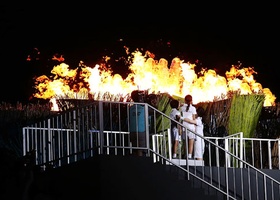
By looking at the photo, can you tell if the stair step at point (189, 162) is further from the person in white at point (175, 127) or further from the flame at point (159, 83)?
the flame at point (159, 83)

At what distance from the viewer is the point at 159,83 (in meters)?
33.8

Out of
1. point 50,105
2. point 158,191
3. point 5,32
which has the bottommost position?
point 158,191

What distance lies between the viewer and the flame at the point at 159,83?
110 ft

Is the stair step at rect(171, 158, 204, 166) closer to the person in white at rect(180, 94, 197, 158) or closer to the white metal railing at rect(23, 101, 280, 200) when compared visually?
the white metal railing at rect(23, 101, 280, 200)

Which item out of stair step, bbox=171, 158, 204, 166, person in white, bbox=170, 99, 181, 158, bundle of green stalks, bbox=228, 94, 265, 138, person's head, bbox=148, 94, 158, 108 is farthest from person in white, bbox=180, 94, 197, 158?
bundle of green stalks, bbox=228, 94, 265, 138

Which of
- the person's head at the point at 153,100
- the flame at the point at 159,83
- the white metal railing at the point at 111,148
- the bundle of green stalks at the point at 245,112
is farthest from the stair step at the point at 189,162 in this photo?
the flame at the point at 159,83

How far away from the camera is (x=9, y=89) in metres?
41.9

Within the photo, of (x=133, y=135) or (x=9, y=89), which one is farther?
(x=9, y=89)

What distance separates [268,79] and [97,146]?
59.3ft

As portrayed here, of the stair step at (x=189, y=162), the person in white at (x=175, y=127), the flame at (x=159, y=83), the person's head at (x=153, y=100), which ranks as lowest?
the stair step at (x=189, y=162)

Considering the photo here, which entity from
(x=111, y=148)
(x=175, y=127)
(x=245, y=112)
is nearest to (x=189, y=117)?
(x=175, y=127)

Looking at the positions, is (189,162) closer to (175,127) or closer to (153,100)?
(175,127)

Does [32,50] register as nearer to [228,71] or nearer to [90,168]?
[228,71]

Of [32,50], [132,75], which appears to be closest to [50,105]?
[132,75]
